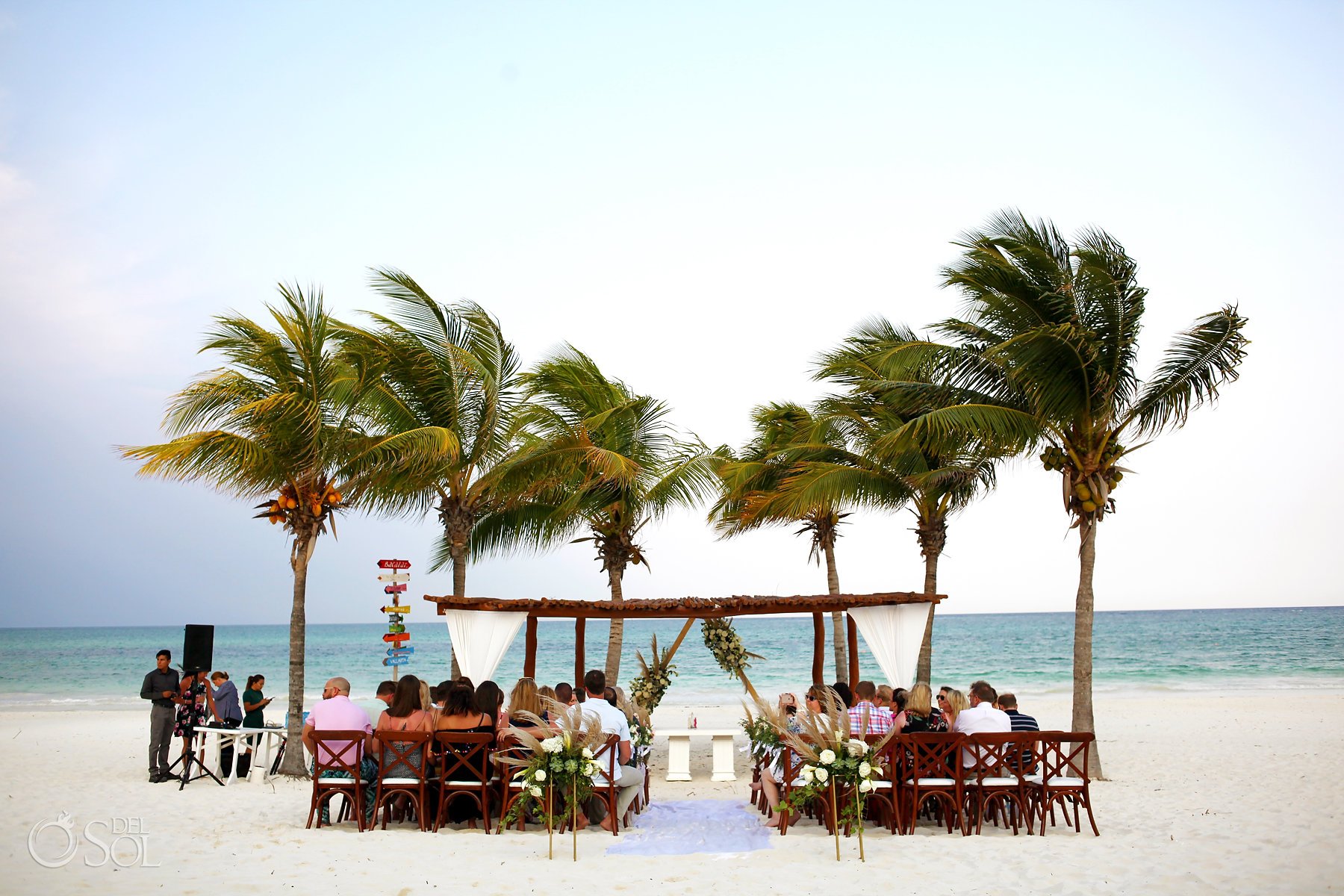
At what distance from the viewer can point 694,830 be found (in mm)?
8180

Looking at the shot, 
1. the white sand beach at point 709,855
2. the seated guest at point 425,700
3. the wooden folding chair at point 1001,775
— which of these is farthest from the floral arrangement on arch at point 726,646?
the wooden folding chair at point 1001,775

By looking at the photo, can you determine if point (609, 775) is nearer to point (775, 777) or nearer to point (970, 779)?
point (775, 777)

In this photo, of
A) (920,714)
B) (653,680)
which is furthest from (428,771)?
(653,680)

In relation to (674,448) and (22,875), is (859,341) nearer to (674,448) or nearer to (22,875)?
(674,448)

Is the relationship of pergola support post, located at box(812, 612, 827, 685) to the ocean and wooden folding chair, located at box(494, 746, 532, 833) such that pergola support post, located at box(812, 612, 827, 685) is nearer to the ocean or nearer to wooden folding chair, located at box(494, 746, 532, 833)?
wooden folding chair, located at box(494, 746, 532, 833)

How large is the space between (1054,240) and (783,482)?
4998 millimetres

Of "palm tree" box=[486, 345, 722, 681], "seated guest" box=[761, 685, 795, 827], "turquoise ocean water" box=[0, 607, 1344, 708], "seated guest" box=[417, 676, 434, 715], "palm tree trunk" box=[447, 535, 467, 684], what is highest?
"palm tree" box=[486, 345, 722, 681]

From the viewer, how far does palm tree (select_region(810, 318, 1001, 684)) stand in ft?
45.9

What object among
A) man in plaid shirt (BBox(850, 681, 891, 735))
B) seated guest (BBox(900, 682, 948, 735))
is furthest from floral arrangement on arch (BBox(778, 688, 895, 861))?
seated guest (BBox(900, 682, 948, 735))

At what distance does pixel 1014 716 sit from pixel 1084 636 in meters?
3.55

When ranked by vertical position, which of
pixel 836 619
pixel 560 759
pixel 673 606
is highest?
pixel 673 606

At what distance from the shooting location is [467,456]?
43.6 feet

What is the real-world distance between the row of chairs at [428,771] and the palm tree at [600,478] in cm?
596

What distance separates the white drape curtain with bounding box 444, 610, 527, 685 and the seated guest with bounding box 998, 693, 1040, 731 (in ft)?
18.6
